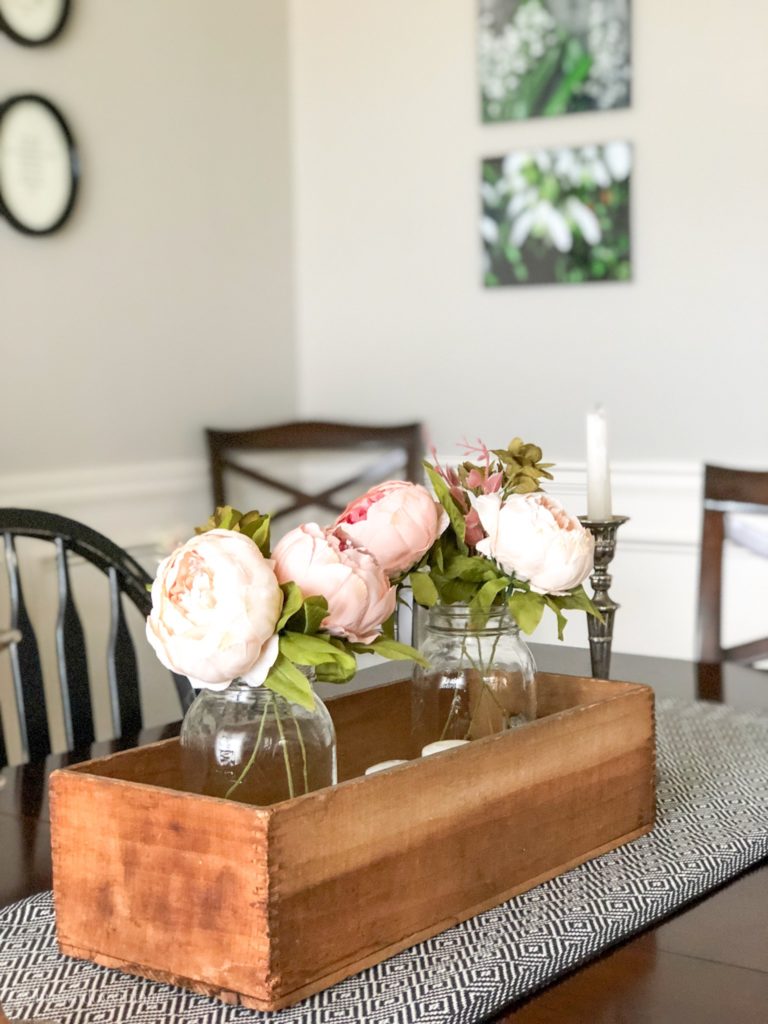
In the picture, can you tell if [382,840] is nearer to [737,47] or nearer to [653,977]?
[653,977]

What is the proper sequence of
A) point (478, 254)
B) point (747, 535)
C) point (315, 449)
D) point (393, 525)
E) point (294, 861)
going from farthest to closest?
point (315, 449) < point (478, 254) < point (747, 535) < point (393, 525) < point (294, 861)

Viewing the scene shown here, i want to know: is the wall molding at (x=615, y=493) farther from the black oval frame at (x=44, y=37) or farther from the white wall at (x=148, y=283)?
the black oval frame at (x=44, y=37)

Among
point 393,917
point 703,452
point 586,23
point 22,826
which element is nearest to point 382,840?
point 393,917

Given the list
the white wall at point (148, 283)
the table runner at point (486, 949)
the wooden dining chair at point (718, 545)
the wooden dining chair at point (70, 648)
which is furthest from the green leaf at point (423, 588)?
the white wall at point (148, 283)

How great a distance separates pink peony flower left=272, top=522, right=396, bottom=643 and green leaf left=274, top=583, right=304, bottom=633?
0.05ft

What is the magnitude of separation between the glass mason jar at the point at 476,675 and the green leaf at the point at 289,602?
0.25 meters

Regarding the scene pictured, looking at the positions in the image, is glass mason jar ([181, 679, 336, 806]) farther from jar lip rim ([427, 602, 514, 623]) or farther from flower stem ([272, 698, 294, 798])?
jar lip rim ([427, 602, 514, 623])

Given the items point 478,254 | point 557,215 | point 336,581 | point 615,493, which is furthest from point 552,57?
point 336,581

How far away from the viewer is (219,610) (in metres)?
0.80

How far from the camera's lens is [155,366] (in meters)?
3.15

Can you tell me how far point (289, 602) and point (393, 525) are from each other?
0.60 feet

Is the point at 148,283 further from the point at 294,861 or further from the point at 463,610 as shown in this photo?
the point at 294,861

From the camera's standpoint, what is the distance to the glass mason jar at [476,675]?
105 centimetres

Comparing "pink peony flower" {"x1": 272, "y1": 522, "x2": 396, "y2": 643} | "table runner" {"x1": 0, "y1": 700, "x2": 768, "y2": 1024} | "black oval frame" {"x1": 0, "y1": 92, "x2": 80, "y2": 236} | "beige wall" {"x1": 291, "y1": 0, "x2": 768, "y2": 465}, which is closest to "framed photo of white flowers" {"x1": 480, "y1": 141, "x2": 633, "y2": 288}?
"beige wall" {"x1": 291, "y1": 0, "x2": 768, "y2": 465}
